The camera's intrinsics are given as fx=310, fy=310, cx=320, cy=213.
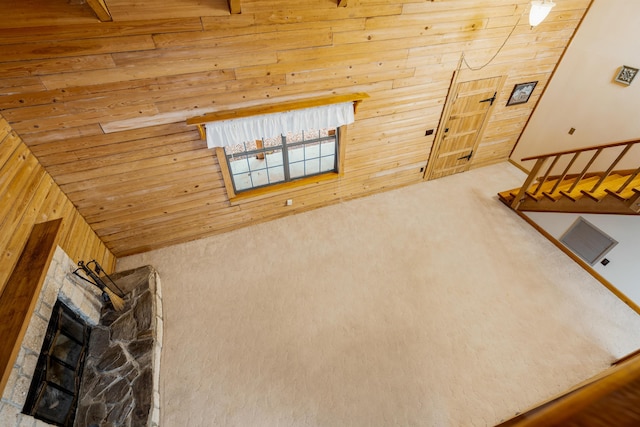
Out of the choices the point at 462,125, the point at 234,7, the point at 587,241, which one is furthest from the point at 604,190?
the point at 234,7

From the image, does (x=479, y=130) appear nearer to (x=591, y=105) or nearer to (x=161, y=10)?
(x=591, y=105)

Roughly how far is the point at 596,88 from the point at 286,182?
16.8ft

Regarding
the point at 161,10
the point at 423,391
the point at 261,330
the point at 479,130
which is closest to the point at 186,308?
the point at 261,330

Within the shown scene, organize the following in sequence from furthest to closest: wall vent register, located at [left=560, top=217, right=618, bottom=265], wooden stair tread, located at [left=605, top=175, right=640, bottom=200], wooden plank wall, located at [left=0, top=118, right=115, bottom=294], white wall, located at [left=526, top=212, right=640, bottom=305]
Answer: wall vent register, located at [left=560, top=217, right=618, bottom=265] → white wall, located at [left=526, top=212, right=640, bottom=305] → wooden stair tread, located at [left=605, top=175, right=640, bottom=200] → wooden plank wall, located at [left=0, top=118, right=115, bottom=294]

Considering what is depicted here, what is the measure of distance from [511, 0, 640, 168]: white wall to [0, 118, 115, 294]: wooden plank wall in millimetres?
7622

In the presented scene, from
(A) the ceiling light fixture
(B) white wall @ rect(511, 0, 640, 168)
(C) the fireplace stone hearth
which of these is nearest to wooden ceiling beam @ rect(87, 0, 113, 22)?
(C) the fireplace stone hearth

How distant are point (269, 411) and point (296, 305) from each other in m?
1.24

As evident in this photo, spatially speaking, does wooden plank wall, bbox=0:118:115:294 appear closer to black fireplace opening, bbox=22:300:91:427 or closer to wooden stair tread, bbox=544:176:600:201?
black fireplace opening, bbox=22:300:91:427

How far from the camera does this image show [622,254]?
163 inches

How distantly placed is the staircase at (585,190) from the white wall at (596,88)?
32cm

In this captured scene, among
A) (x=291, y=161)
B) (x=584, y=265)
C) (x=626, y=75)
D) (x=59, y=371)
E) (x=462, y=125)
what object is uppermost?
(x=291, y=161)

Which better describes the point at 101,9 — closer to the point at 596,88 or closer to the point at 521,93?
the point at 521,93

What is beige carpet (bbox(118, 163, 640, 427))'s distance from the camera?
333cm

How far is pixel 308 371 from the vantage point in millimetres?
3531
